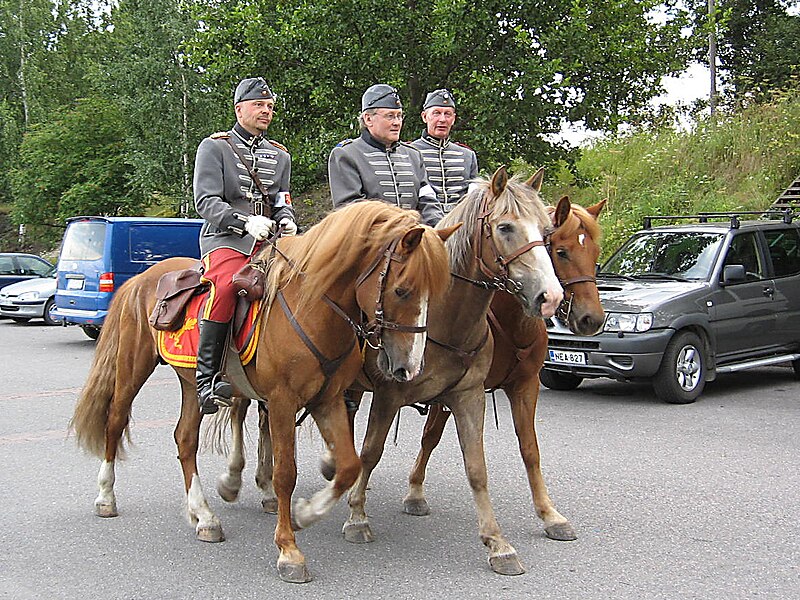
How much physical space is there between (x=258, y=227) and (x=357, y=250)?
84 cm

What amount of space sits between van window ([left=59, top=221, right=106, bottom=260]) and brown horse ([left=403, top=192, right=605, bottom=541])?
11703 mm

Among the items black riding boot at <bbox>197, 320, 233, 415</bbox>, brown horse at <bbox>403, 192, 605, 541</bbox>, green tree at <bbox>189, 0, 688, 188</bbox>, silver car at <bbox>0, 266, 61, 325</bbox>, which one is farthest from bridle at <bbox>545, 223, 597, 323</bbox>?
silver car at <bbox>0, 266, 61, 325</bbox>

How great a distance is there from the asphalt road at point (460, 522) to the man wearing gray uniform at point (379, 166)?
2019 mm

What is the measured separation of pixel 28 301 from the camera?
21.2 metres

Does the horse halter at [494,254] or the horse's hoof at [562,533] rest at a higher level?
the horse halter at [494,254]

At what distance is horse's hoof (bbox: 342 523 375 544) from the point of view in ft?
17.6

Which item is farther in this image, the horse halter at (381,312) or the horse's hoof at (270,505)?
the horse's hoof at (270,505)

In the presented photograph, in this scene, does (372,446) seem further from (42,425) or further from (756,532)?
(42,425)

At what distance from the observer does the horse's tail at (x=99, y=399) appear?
20.3 feet

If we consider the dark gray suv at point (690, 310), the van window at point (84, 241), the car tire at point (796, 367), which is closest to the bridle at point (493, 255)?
the dark gray suv at point (690, 310)

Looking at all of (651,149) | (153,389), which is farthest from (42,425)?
(651,149)

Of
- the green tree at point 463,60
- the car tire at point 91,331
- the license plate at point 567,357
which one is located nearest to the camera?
the license plate at point 567,357

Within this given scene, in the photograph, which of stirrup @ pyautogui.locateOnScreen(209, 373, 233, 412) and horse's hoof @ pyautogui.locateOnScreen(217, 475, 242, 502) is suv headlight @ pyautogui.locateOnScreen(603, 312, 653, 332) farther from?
stirrup @ pyautogui.locateOnScreen(209, 373, 233, 412)

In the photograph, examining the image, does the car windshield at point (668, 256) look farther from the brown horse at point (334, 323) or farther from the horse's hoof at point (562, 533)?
the brown horse at point (334, 323)
